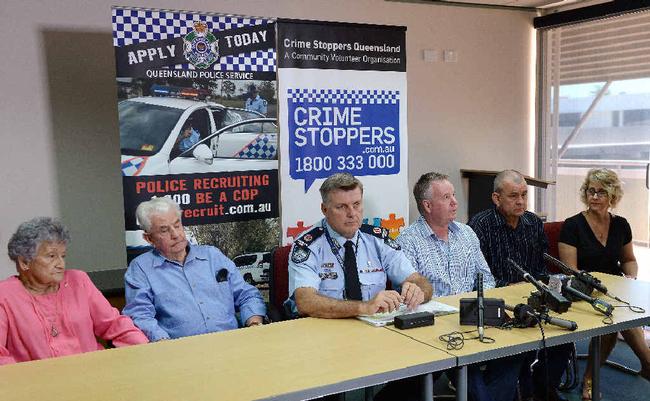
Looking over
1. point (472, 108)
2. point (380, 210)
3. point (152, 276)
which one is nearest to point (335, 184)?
point (152, 276)

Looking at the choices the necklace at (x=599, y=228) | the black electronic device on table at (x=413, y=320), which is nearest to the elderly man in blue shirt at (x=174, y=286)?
the black electronic device on table at (x=413, y=320)

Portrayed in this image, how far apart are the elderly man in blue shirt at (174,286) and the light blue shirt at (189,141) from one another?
3.01 feet

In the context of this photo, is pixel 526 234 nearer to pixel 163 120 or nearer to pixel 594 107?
pixel 163 120

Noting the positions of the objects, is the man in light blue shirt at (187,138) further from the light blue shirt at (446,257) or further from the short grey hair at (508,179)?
the short grey hair at (508,179)

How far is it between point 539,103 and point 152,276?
4729 millimetres

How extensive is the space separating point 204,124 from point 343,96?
979 mm

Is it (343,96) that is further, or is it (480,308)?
(343,96)

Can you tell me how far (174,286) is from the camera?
9.26 ft

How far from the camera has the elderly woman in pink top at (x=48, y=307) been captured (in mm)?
2340

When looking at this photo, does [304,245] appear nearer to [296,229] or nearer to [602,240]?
[296,229]

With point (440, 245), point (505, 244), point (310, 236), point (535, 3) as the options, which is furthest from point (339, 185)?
point (535, 3)

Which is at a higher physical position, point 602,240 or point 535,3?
point 535,3

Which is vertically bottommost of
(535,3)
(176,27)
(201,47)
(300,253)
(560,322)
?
(560,322)

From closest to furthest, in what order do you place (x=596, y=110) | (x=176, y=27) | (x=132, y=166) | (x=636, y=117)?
(x=132, y=166) → (x=176, y=27) → (x=636, y=117) → (x=596, y=110)
